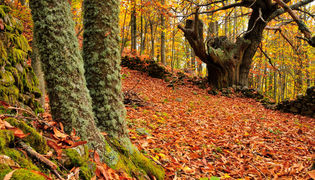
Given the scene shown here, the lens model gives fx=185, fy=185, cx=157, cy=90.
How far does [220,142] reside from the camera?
177 inches

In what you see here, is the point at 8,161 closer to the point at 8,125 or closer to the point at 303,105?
the point at 8,125

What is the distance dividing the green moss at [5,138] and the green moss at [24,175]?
0.22 meters

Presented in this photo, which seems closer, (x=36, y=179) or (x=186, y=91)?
(x=36, y=179)

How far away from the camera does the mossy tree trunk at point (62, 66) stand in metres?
1.77

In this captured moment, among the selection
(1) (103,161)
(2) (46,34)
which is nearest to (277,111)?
(1) (103,161)

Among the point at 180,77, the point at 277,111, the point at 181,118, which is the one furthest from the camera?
the point at 180,77

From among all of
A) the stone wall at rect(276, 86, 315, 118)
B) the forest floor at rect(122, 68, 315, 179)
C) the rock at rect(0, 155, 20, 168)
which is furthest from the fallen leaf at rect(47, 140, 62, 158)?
the stone wall at rect(276, 86, 315, 118)

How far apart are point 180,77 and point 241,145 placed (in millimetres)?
8305

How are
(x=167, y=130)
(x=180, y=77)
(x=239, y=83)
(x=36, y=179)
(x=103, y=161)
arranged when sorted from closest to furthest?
1. (x=36, y=179)
2. (x=103, y=161)
3. (x=167, y=130)
4. (x=239, y=83)
5. (x=180, y=77)

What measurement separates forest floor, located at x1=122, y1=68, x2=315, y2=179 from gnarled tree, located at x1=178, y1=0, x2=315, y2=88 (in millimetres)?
3537

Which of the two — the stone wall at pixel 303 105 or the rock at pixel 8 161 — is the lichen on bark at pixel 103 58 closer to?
the rock at pixel 8 161

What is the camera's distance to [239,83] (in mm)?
11336

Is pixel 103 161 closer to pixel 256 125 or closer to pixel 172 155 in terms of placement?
pixel 172 155

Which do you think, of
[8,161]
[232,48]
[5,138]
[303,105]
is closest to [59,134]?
[5,138]
